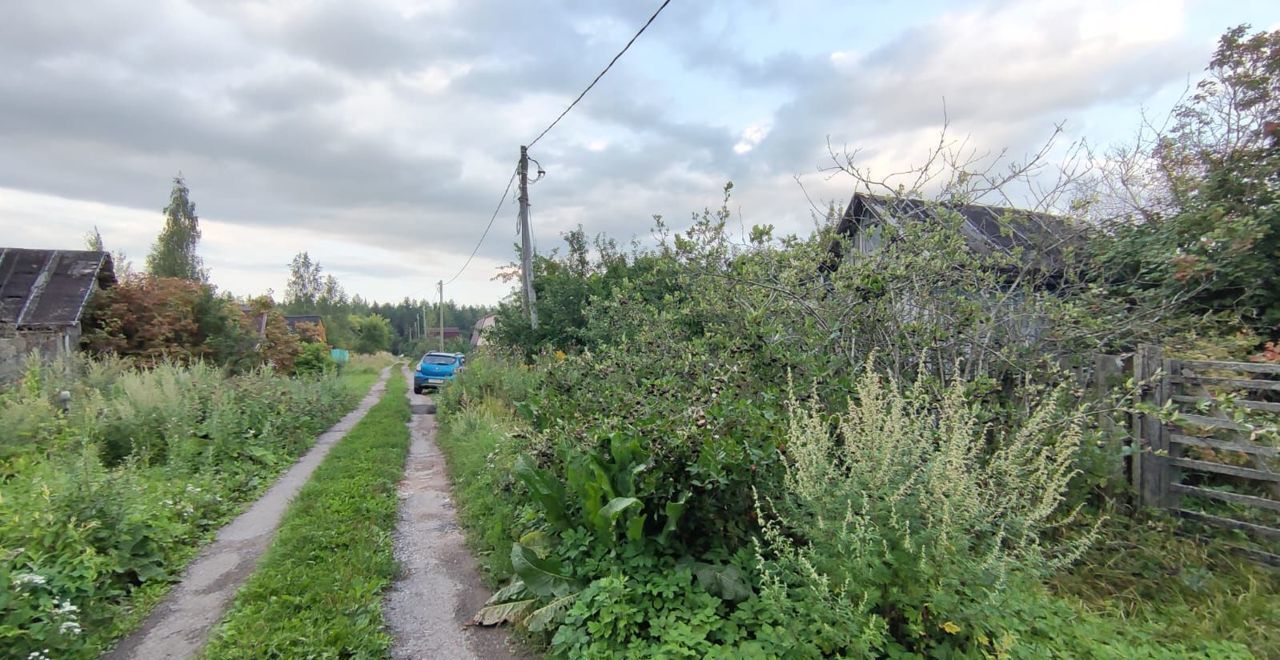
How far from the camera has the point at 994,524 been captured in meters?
2.76

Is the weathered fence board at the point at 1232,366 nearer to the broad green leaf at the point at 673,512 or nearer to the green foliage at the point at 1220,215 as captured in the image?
the green foliage at the point at 1220,215

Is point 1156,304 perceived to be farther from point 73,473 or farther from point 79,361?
point 79,361

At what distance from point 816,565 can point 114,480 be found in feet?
16.8

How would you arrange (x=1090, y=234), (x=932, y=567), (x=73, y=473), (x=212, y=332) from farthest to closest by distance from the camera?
(x=212, y=332) < (x=1090, y=234) < (x=73, y=473) < (x=932, y=567)

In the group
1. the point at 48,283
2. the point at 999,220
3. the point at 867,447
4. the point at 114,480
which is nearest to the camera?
the point at 867,447

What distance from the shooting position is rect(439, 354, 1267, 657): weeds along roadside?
2.24m

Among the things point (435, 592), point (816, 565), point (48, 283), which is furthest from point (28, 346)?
point (816, 565)

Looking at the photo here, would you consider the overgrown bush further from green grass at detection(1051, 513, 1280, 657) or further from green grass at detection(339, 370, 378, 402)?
green grass at detection(339, 370, 378, 402)

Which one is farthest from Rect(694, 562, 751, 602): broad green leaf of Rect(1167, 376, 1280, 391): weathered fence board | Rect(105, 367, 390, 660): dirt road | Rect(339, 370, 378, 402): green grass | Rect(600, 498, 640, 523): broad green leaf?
Rect(339, 370, 378, 402): green grass

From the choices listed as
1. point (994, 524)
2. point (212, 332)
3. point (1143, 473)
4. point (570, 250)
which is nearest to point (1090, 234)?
point (1143, 473)

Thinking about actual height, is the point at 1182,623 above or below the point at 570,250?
below

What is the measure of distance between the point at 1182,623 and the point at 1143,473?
148 centimetres

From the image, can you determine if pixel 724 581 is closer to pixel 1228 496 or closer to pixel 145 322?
pixel 1228 496

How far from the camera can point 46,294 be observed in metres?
12.3
